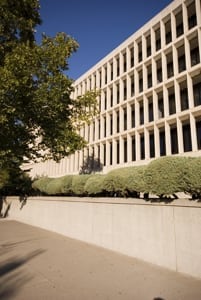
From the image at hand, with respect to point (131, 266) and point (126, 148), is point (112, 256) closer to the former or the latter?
point (131, 266)

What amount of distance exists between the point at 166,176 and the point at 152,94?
15.8 m

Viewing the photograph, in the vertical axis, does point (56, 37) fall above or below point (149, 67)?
below

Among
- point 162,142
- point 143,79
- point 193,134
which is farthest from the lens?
point 143,79

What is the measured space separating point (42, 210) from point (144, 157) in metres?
10.8

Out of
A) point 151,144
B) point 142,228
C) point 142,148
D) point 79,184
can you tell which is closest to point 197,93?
point 151,144

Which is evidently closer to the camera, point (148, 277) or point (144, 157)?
point (148, 277)

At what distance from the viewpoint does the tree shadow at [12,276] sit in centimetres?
468

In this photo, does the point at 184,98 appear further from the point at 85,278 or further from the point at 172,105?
the point at 85,278

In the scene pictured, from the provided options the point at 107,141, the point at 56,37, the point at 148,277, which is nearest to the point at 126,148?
the point at 107,141

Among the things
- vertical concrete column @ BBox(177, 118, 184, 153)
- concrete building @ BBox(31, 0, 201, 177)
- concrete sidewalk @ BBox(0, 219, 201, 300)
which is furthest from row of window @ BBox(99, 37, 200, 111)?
concrete sidewalk @ BBox(0, 219, 201, 300)

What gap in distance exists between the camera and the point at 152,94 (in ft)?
68.5

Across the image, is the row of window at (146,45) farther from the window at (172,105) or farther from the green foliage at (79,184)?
the green foliage at (79,184)

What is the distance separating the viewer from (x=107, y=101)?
25484 millimetres

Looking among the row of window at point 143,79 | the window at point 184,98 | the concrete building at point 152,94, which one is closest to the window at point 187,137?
the concrete building at point 152,94
